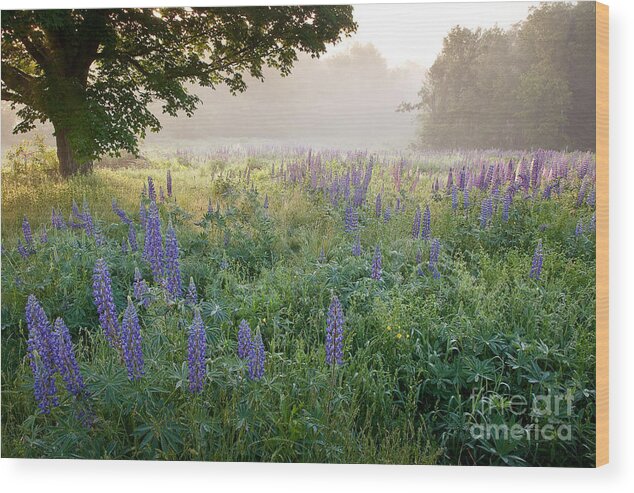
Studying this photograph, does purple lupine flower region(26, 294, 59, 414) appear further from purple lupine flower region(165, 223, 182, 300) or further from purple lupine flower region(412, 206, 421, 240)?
purple lupine flower region(412, 206, 421, 240)

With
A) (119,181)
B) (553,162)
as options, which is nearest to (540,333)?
(553,162)

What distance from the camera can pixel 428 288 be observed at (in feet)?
11.1

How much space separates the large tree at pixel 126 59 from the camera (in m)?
3.49

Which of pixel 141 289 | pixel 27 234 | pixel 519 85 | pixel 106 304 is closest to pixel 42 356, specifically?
pixel 106 304

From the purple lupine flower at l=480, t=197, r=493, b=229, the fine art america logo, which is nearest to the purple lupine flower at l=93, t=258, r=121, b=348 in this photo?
the fine art america logo

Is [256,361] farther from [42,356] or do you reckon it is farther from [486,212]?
[486,212]

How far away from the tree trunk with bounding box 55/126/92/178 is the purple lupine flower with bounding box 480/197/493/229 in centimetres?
237

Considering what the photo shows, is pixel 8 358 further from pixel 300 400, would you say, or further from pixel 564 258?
pixel 564 258

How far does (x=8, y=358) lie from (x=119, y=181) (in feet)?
3.86

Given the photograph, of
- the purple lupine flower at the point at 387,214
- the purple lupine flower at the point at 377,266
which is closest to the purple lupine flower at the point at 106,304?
the purple lupine flower at the point at 377,266

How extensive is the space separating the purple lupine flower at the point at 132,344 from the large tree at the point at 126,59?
1258mm

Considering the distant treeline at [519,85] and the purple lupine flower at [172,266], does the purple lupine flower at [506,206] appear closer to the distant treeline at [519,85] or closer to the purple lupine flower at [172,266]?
the distant treeline at [519,85]

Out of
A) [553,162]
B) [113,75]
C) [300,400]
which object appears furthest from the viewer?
[113,75]

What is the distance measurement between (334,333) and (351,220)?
0.95m
